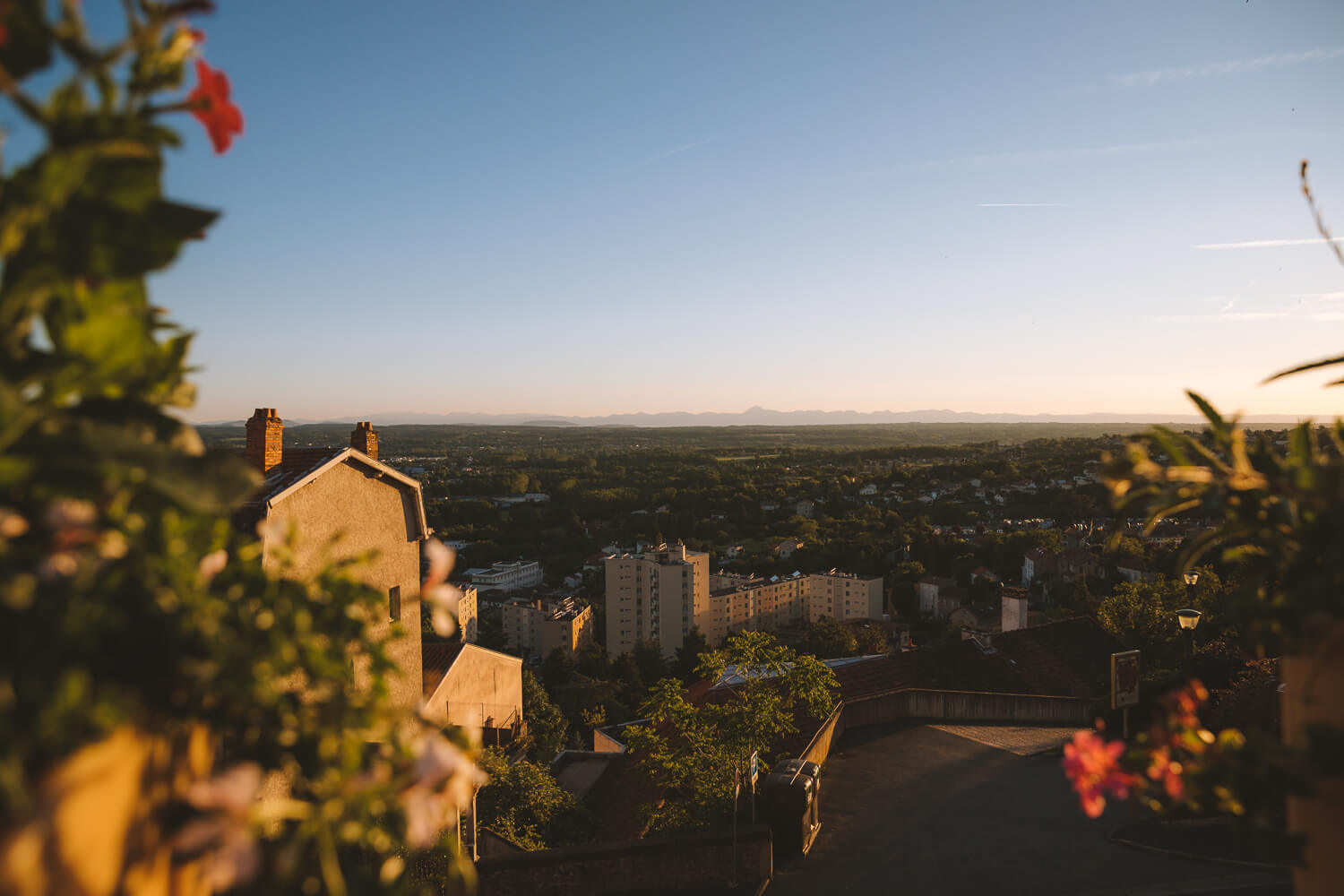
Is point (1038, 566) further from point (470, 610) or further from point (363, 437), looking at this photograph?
point (363, 437)

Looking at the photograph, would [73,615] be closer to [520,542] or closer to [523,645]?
[523,645]

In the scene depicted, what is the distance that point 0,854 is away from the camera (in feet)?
2.09

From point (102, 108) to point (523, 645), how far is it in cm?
5912

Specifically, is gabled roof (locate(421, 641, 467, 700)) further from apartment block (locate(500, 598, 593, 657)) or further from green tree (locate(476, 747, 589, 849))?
apartment block (locate(500, 598, 593, 657))

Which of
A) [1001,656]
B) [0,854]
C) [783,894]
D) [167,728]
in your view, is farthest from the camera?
[1001,656]

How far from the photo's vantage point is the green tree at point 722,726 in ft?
27.6

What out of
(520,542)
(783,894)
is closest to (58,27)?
(783,894)

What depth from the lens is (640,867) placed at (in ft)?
22.9

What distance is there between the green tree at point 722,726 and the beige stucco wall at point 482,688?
3.98 m

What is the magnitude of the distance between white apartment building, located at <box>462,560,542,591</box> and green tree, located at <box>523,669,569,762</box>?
42.8m

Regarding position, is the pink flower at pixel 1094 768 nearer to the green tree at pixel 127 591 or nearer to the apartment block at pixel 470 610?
the green tree at pixel 127 591

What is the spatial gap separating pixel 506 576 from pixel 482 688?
2233 inches

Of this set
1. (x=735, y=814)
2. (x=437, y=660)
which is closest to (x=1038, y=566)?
(x=437, y=660)

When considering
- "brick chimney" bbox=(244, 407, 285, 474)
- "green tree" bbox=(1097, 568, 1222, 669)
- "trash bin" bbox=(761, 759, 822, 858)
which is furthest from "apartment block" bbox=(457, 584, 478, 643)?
"trash bin" bbox=(761, 759, 822, 858)
